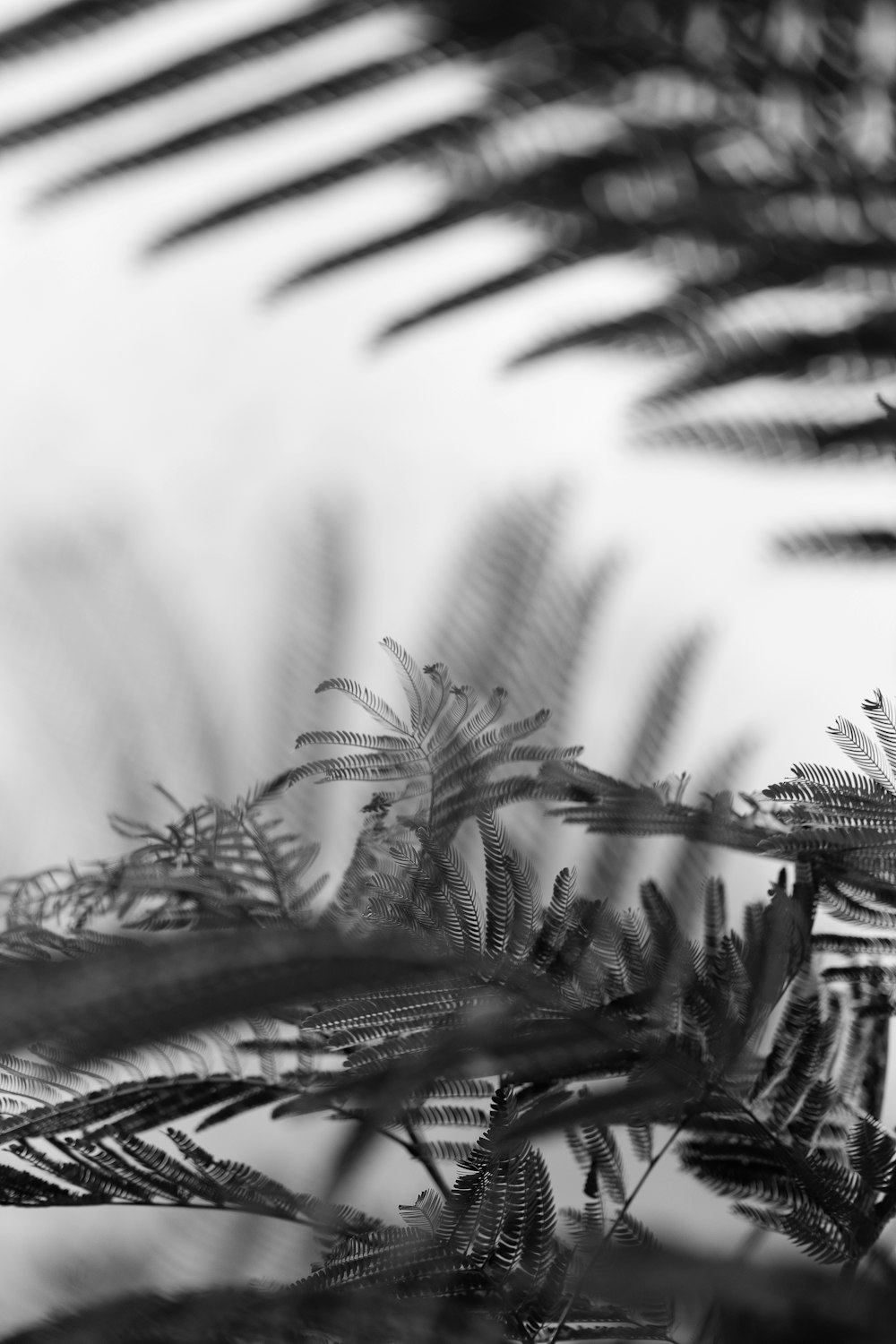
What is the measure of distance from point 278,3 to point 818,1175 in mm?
219

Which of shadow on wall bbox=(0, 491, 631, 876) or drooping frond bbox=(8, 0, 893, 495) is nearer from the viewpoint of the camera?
drooping frond bbox=(8, 0, 893, 495)

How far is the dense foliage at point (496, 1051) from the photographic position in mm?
187

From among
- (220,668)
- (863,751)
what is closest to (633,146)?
(863,751)

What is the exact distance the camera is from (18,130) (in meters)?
0.11

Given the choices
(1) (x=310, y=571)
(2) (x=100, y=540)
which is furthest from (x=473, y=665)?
(2) (x=100, y=540)

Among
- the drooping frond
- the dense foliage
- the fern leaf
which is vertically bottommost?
the dense foliage

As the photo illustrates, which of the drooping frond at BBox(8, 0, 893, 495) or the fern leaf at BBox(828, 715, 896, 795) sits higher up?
the drooping frond at BBox(8, 0, 893, 495)

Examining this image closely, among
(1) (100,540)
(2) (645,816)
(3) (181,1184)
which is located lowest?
(3) (181,1184)

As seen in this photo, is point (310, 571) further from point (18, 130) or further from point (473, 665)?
point (18, 130)

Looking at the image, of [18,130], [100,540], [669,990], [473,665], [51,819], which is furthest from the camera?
[100,540]

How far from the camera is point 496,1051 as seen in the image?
17 centimetres

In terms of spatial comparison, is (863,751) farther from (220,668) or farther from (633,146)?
(220,668)

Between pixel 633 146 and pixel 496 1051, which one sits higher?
pixel 633 146

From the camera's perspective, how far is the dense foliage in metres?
0.19
